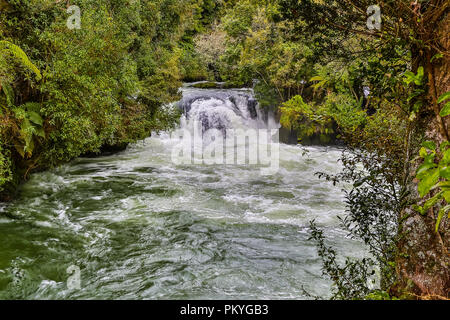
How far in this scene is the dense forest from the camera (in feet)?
7.00

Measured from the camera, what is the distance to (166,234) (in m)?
5.94

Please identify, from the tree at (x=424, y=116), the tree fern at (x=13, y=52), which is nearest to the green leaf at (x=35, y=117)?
the tree fern at (x=13, y=52)

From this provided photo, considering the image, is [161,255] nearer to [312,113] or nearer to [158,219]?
[158,219]

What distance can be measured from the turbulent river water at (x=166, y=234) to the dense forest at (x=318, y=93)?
70cm

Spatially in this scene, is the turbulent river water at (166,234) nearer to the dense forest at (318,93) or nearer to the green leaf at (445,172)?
the dense forest at (318,93)

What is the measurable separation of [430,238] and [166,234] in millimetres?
4609

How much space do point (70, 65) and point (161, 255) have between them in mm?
4110

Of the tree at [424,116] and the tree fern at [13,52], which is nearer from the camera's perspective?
the tree at [424,116]

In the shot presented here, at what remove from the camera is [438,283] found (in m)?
2.06

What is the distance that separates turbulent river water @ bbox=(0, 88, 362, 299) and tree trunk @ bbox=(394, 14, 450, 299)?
2.08m

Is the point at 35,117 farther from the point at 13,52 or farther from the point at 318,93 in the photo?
the point at 318,93

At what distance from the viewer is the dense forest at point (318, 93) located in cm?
213

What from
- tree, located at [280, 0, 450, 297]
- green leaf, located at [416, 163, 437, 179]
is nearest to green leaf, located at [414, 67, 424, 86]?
tree, located at [280, 0, 450, 297]

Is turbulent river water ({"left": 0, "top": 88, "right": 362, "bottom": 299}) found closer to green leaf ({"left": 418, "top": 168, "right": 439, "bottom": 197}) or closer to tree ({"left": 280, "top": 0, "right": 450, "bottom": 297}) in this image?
tree ({"left": 280, "top": 0, "right": 450, "bottom": 297})
